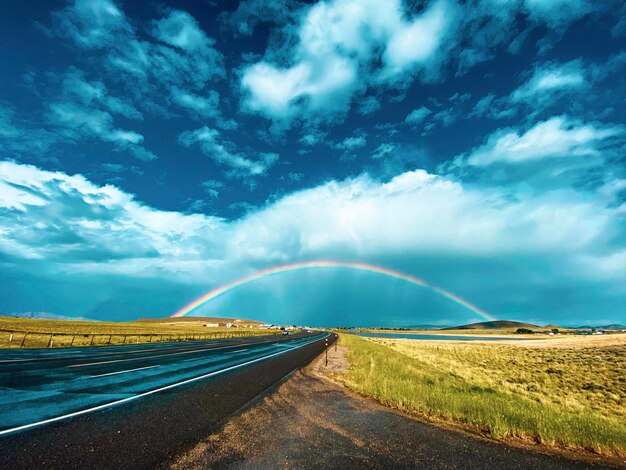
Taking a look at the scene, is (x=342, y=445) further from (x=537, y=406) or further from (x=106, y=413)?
(x=537, y=406)

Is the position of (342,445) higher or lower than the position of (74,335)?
lower

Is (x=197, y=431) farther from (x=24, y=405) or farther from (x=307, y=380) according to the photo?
(x=307, y=380)

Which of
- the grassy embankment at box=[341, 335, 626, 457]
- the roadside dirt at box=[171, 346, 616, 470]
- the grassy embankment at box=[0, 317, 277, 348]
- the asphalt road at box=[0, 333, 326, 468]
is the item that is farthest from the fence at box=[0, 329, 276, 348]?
the grassy embankment at box=[341, 335, 626, 457]

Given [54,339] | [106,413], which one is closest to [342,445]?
[106,413]

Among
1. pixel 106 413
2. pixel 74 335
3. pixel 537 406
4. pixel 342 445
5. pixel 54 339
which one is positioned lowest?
pixel 537 406

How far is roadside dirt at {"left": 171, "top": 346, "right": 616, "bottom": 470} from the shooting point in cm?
577

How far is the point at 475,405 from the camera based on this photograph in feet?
34.4

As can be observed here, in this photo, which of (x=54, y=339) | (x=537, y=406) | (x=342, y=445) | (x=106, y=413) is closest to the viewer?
(x=342, y=445)

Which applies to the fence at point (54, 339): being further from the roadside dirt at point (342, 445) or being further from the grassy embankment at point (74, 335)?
the roadside dirt at point (342, 445)

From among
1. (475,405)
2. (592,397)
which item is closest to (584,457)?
(475,405)

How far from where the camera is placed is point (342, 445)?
6.75 meters

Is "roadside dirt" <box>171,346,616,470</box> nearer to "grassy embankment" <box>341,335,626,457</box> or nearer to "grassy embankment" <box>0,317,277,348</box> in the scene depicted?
"grassy embankment" <box>341,335,626,457</box>

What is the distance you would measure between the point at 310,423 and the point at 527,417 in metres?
6.31

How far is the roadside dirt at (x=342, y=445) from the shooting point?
5.77 metres
